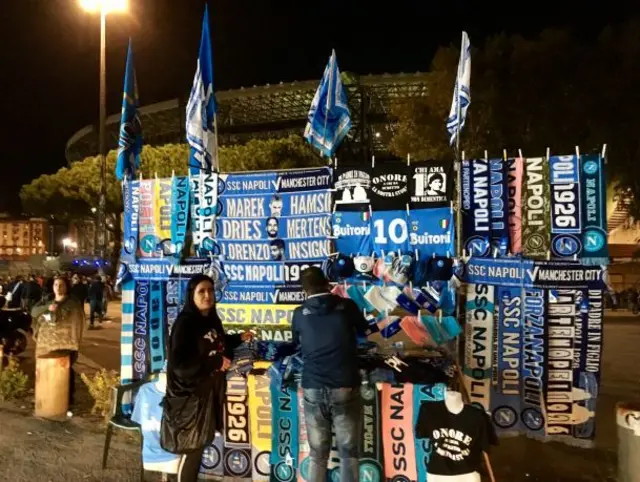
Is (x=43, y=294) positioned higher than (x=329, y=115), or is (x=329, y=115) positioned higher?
(x=329, y=115)

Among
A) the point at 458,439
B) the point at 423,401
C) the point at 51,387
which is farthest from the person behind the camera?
the point at 51,387

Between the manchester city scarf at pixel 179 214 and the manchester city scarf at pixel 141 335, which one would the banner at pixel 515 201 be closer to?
the manchester city scarf at pixel 179 214

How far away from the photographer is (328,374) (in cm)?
416

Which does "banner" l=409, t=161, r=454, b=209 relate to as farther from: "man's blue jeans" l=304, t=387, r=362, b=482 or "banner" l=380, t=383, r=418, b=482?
"man's blue jeans" l=304, t=387, r=362, b=482

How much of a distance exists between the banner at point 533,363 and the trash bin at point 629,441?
1096 millimetres

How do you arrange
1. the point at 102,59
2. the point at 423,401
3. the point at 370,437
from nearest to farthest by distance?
the point at 423,401
the point at 370,437
the point at 102,59

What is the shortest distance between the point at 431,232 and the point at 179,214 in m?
2.85

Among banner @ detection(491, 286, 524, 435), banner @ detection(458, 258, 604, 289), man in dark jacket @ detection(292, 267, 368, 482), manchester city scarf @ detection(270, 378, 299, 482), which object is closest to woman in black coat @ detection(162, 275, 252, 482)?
man in dark jacket @ detection(292, 267, 368, 482)

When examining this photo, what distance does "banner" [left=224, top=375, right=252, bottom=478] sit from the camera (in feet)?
17.0

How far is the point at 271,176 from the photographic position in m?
6.44

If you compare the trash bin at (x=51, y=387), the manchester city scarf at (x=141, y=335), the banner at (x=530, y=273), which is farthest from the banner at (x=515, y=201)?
the trash bin at (x=51, y=387)

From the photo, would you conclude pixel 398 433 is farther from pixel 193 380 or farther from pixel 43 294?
pixel 43 294

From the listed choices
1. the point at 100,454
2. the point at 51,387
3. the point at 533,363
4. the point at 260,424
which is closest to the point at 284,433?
the point at 260,424

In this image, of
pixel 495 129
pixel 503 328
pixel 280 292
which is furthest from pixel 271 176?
pixel 495 129
